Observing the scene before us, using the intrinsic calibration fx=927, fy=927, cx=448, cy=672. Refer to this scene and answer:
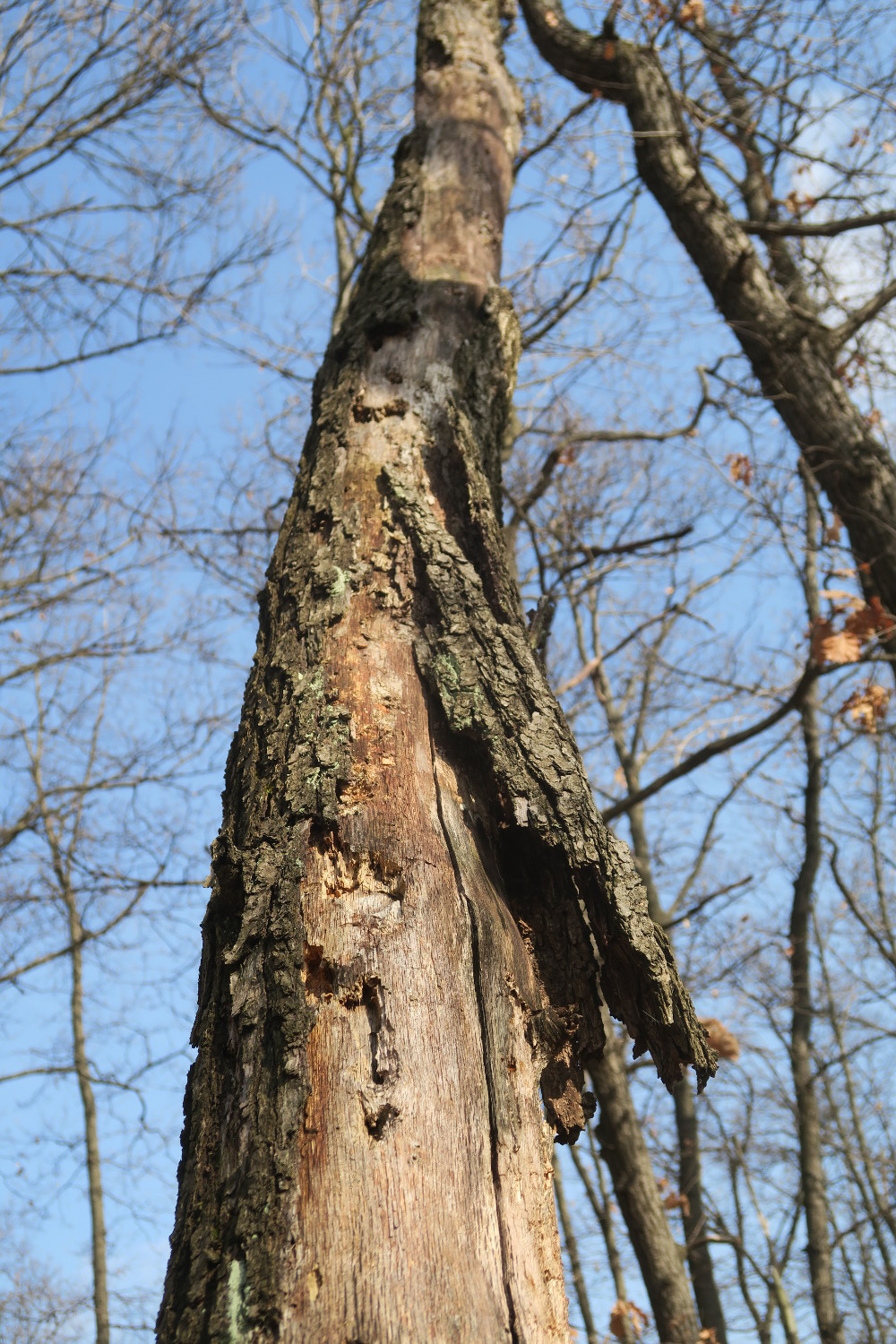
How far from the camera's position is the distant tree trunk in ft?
3.25

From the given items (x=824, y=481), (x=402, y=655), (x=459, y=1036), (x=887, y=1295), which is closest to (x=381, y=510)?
(x=402, y=655)

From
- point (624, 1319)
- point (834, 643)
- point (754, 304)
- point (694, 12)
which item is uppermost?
point (694, 12)

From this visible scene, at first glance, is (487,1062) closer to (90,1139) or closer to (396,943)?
(396,943)

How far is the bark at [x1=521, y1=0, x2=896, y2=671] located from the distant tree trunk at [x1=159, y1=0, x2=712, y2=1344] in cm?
214

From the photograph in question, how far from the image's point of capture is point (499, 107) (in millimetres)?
3328

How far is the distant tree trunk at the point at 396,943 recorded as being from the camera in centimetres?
99

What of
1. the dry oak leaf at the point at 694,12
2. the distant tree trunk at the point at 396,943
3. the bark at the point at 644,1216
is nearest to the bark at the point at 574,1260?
the bark at the point at 644,1216

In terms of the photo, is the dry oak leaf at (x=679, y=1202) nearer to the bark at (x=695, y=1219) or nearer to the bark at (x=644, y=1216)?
the bark at (x=695, y=1219)

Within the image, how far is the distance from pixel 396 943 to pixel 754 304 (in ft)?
12.9

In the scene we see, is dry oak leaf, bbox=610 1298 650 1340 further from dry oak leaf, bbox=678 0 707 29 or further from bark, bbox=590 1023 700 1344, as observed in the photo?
dry oak leaf, bbox=678 0 707 29

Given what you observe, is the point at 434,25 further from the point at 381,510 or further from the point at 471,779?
the point at 471,779

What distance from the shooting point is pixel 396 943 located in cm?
126

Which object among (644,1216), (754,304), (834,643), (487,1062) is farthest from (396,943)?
(754,304)

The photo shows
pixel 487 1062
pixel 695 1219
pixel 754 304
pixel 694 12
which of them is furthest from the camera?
pixel 695 1219
